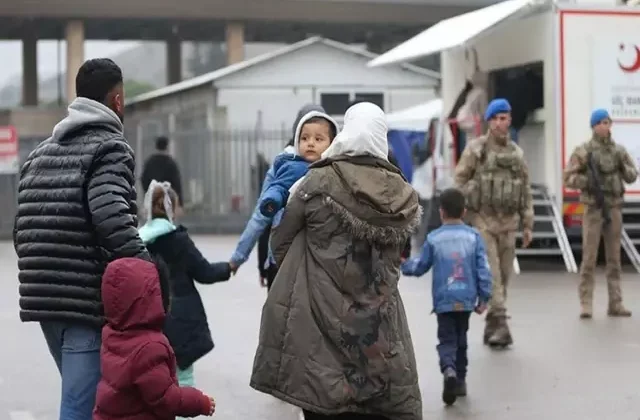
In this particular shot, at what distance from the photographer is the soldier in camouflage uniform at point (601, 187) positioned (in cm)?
1259

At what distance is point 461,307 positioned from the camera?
28.2ft

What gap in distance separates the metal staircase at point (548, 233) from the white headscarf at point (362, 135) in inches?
483

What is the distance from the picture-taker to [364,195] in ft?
17.0

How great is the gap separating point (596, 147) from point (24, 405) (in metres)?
6.30

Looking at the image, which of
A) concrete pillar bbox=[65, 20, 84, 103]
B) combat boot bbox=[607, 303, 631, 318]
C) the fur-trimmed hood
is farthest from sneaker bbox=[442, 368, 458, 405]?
concrete pillar bbox=[65, 20, 84, 103]

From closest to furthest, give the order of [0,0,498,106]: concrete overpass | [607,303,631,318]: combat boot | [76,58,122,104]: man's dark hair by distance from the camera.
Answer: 1. [76,58,122,104]: man's dark hair
2. [607,303,631,318]: combat boot
3. [0,0,498,106]: concrete overpass

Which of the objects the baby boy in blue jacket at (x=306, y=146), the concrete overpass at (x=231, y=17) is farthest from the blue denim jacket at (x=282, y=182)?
the concrete overpass at (x=231, y=17)

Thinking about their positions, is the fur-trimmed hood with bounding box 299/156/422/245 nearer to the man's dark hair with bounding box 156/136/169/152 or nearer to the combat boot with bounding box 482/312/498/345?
the combat boot with bounding box 482/312/498/345

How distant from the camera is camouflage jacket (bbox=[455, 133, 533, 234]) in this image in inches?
430

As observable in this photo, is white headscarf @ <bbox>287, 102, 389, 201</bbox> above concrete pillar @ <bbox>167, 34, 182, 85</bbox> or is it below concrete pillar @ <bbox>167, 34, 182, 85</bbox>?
below

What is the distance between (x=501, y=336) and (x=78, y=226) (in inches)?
246

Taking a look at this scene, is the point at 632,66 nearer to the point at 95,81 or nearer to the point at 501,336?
the point at 501,336

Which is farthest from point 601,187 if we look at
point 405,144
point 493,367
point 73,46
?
point 73,46

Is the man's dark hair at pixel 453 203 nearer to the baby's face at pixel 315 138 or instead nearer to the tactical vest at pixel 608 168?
the baby's face at pixel 315 138
